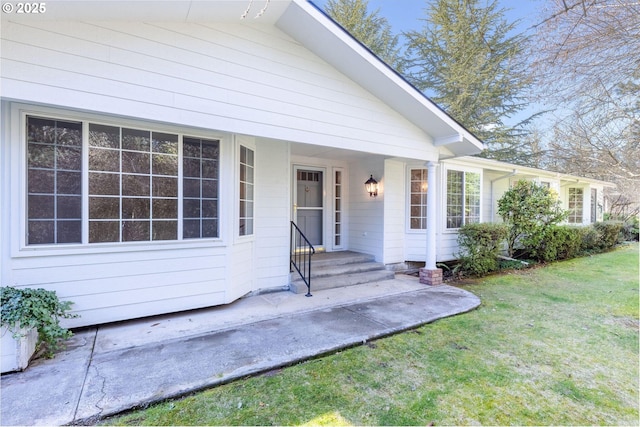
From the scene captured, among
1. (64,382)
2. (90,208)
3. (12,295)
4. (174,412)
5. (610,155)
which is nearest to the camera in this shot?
(174,412)

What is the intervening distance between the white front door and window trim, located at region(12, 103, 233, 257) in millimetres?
2807

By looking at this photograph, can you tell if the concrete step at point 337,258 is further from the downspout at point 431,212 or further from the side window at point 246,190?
the side window at point 246,190

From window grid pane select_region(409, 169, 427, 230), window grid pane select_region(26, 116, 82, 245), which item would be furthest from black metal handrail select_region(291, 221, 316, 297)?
window grid pane select_region(26, 116, 82, 245)

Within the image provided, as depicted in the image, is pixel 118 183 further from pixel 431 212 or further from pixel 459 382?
pixel 431 212

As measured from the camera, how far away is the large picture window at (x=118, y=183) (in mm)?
3279

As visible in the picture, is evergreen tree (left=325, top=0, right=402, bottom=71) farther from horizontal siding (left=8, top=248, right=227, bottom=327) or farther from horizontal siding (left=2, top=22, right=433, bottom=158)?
horizontal siding (left=8, top=248, right=227, bottom=327)

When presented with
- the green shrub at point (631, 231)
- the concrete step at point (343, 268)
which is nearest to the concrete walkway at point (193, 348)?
the concrete step at point (343, 268)

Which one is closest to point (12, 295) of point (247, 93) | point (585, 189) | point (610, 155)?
point (247, 93)

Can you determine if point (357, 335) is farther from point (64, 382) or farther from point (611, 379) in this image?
point (64, 382)

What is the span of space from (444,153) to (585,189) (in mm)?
11796

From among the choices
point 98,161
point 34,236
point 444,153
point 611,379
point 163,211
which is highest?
point 444,153

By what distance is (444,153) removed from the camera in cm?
632

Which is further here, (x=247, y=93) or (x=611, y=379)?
(x=247, y=93)

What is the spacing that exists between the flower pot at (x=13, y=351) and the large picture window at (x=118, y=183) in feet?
3.47
